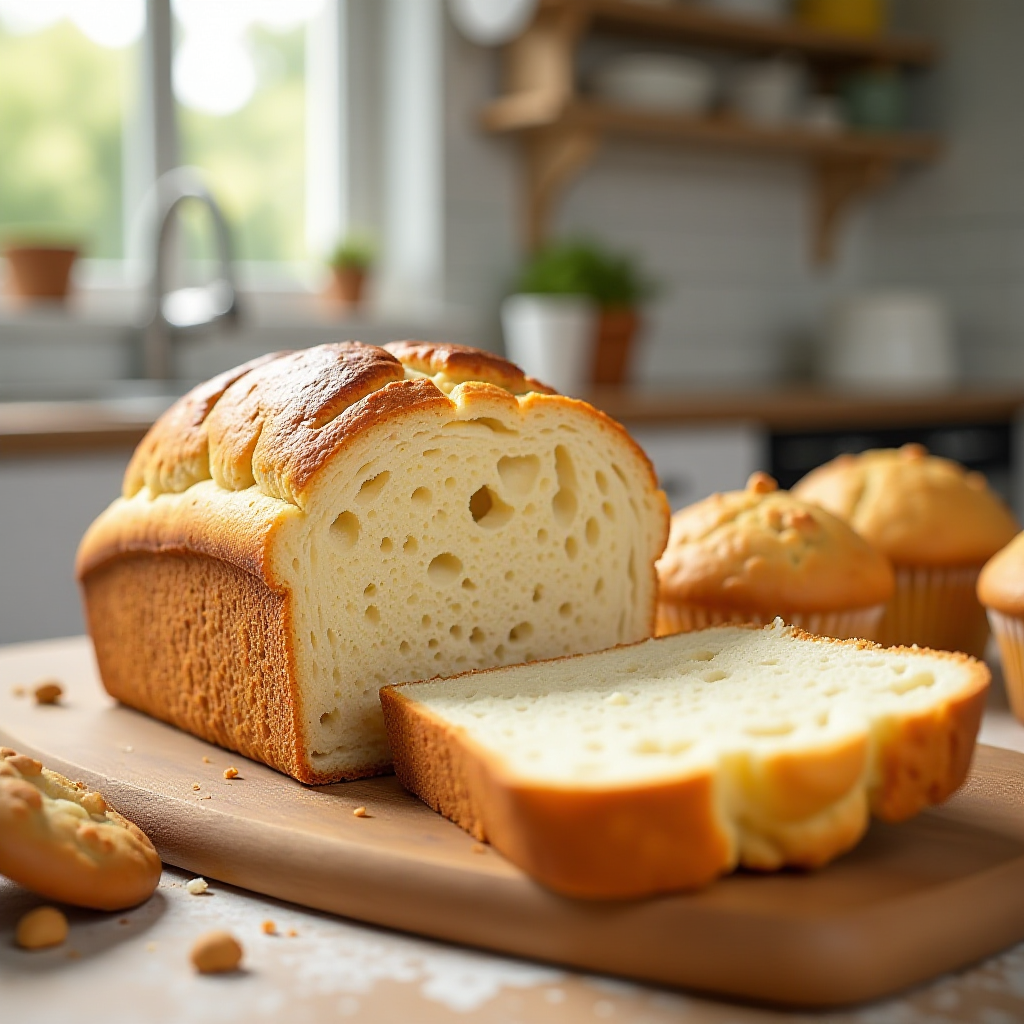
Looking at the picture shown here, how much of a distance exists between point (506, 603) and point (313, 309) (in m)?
2.92

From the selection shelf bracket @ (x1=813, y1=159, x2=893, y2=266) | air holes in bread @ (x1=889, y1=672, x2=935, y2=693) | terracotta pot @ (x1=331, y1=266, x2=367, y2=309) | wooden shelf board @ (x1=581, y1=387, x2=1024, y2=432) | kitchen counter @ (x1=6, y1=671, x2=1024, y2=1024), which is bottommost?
wooden shelf board @ (x1=581, y1=387, x2=1024, y2=432)

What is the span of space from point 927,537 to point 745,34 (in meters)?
3.07

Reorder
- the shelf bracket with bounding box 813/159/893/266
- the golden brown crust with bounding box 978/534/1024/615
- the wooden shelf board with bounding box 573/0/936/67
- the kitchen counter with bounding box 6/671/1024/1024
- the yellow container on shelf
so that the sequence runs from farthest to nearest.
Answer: the shelf bracket with bounding box 813/159/893/266 < the yellow container on shelf < the wooden shelf board with bounding box 573/0/936/67 < the golden brown crust with bounding box 978/534/1024/615 < the kitchen counter with bounding box 6/671/1024/1024

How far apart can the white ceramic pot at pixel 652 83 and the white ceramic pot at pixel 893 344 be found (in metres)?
0.99

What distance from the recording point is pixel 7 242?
10.9ft

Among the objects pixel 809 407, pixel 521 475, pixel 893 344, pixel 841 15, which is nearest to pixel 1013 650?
pixel 521 475

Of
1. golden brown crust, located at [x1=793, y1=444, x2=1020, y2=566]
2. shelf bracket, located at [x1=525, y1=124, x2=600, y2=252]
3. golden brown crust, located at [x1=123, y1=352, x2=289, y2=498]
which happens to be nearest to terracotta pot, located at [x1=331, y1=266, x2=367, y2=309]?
shelf bracket, located at [x1=525, y1=124, x2=600, y2=252]

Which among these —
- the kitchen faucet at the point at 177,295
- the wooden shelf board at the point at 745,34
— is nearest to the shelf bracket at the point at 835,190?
the wooden shelf board at the point at 745,34

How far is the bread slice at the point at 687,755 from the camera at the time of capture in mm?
743

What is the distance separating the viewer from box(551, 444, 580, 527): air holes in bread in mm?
1129

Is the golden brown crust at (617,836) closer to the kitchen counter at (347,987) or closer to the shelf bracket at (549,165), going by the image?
the kitchen counter at (347,987)

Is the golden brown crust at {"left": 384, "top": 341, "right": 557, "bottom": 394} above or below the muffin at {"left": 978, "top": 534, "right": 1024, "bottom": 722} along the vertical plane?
above

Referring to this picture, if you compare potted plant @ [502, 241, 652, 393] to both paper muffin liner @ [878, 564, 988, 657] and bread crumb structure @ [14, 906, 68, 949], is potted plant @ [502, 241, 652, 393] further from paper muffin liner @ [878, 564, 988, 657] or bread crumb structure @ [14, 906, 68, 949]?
bread crumb structure @ [14, 906, 68, 949]

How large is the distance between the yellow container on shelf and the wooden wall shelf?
0.05 meters
